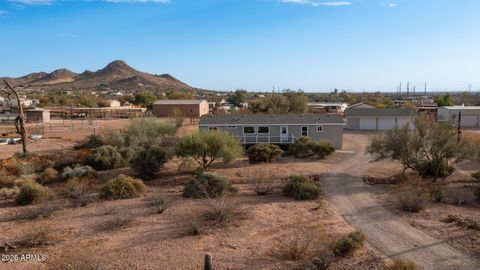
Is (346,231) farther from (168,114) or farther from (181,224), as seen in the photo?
(168,114)

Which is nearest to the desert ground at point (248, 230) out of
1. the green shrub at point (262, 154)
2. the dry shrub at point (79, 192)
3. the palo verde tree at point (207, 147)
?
the dry shrub at point (79, 192)

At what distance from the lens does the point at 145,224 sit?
16.3 metres

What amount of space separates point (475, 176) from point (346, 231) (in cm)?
1325

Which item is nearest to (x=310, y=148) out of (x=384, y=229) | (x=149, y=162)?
(x=149, y=162)

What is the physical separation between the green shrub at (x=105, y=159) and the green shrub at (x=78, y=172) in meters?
1.95

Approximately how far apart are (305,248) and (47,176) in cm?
1812

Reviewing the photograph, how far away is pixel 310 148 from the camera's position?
3188cm

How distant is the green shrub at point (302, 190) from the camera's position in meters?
20.2

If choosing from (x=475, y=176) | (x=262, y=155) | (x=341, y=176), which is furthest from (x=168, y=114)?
(x=475, y=176)

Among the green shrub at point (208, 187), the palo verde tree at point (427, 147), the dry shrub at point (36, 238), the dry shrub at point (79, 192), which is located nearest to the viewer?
the dry shrub at point (36, 238)

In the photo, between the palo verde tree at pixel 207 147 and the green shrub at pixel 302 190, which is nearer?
the green shrub at pixel 302 190

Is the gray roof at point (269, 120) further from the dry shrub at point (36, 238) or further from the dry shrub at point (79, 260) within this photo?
the dry shrub at point (79, 260)

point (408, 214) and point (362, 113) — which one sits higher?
point (362, 113)

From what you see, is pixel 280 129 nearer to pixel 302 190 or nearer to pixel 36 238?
pixel 302 190
